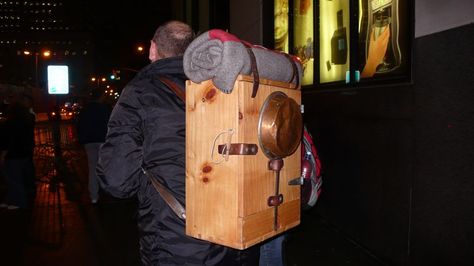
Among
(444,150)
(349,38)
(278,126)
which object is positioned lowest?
(444,150)

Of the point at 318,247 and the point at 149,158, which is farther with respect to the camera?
the point at 318,247

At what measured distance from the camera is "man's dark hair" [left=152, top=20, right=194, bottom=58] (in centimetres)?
226

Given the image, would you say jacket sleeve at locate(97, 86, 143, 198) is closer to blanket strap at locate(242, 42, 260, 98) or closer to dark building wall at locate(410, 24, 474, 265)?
blanket strap at locate(242, 42, 260, 98)

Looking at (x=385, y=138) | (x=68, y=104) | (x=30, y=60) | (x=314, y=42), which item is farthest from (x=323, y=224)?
(x=30, y=60)

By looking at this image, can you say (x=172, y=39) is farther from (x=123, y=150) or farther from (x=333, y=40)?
(x=333, y=40)

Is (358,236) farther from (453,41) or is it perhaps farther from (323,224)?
(453,41)

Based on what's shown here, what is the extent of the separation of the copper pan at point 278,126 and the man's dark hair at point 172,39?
2.09 ft

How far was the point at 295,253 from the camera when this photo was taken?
527cm

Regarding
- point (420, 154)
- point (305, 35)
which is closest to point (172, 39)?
point (420, 154)

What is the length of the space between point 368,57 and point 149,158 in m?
4.16

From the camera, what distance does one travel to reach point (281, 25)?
868cm

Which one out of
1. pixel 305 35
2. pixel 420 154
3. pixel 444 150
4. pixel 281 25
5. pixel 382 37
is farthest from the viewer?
pixel 281 25

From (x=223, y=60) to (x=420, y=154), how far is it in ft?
10.0

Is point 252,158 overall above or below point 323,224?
above
